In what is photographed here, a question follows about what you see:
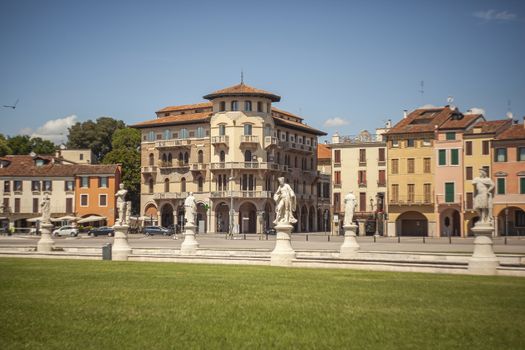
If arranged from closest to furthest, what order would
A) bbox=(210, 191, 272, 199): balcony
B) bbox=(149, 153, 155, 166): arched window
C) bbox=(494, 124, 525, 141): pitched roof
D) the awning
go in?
bbox=(494, 124, 525, 141): pitched roof, the awning, bbox=(210, 191, 272, 199): balcony, bbox=(149, 153, 155, 166): arched window

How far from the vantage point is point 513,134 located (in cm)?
6900

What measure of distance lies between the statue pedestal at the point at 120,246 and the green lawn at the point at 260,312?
10.5 meters

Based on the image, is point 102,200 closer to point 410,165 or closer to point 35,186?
point 35,186

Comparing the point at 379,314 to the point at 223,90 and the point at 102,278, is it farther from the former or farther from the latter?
the point at 223,90

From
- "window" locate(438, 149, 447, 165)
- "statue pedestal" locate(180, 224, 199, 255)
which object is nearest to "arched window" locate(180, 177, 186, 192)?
"window" locate(438, 149, 447, 165)

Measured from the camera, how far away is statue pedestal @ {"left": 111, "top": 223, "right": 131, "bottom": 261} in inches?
1239

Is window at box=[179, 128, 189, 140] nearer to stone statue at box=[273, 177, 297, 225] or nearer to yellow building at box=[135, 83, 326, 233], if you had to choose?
yellow building at box=[135, 83, 326, 233]

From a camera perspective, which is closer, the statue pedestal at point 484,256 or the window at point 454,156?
the statue pedestal at point 484,256

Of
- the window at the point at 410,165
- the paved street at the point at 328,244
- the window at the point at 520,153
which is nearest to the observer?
the paved street at the point at 328,244

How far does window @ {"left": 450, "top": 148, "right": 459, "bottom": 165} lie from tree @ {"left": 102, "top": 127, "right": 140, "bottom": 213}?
140 feet

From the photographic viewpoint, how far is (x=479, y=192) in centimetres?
2380

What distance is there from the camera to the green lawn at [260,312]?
11.4 metres

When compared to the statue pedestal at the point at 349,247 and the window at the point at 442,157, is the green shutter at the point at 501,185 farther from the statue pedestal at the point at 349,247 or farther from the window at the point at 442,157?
the statue pedestal at the point at 349,247

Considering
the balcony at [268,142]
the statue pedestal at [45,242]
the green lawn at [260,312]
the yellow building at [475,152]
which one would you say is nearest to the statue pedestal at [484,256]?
the green lawn at [260,312]
